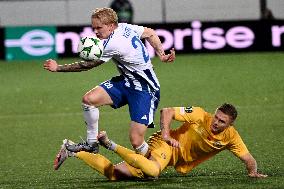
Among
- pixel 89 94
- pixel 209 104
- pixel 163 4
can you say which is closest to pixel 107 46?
pixel 89 94

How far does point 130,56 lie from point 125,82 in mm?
357

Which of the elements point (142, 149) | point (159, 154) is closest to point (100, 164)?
point (142, 149)

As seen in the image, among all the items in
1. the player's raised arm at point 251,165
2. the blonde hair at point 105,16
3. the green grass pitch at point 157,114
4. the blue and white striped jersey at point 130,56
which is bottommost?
the green grass pitch at point 157,114

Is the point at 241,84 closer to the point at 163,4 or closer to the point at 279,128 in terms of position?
the point at 279,128

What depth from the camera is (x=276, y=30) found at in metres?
23.1

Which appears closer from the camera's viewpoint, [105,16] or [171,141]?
[171,141]

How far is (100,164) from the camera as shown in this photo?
405 inches

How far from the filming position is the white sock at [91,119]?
1055 cm

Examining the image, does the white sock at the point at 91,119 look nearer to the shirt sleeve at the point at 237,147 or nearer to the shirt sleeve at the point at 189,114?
the shirt sleeve at the point at 189,114

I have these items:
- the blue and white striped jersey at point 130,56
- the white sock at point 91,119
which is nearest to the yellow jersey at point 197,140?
the blue and white striped jersey at point 130,56

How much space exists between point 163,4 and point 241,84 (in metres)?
8.01

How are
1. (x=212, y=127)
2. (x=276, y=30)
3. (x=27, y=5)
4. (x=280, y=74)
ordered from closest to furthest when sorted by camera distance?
(x=212, y=127) < (x=280, y=74) < (x=276, y=30) < (x=27, y=5)

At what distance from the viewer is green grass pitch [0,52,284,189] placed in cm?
1044

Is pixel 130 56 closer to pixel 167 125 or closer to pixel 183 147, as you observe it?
pixel 167 125
